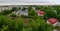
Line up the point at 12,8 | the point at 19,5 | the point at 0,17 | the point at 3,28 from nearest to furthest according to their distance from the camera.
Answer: the point at 3,28 → the point at 0,17 → the point at 12,8 → the point at 19,5

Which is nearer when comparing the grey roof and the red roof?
the red roof

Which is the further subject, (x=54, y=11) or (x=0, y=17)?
(x=54, y=11)

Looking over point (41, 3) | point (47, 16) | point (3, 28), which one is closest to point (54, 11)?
point (47, 16)

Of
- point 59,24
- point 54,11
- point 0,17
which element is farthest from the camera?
point 54,11

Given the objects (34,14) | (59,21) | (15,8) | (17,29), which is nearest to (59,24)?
(59,21)

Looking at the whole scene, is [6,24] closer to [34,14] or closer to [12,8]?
[34,14]

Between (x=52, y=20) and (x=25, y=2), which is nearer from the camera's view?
(x=52, y=20)

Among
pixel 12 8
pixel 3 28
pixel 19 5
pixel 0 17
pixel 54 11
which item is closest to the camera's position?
pixel 3 28

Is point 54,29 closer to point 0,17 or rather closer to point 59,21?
point 59,21

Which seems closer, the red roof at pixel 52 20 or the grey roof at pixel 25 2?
the red roof at pixel 52 20
